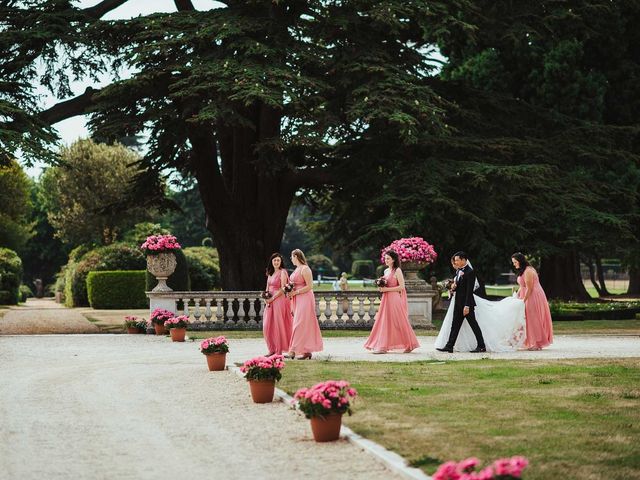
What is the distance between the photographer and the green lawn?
25.6 ft

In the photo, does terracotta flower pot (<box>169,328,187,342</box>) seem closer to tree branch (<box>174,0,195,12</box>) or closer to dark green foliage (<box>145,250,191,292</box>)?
tree branch (<box>174,0,195,12</box>)

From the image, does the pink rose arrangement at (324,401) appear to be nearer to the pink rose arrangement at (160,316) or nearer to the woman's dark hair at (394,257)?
the woman's dark hair at (394,257)

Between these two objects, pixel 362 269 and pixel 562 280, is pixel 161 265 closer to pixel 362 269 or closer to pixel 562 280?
pixel 562 280

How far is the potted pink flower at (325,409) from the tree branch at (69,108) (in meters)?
21.3

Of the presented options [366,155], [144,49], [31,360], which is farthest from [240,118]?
[31,360]

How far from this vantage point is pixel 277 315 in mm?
16719

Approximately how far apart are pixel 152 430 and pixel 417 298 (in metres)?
16.9

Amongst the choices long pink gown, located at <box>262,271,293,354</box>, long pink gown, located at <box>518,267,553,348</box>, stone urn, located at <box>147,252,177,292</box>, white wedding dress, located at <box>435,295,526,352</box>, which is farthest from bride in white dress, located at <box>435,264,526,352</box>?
stone urn, located at <box>147,252,177,292</box>

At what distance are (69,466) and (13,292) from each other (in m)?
43.8

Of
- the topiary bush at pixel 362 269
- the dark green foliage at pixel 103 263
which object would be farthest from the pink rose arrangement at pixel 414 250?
the topiary bush at pixel 362 269

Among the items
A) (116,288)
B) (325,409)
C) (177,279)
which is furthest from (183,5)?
(325,409)

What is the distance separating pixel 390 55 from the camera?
27469 mm

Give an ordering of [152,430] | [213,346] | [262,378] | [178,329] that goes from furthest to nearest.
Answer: [178,329] → [213,346] → [262,378] → [152,430]

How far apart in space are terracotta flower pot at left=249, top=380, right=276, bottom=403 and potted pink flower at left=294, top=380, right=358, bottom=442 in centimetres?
250
